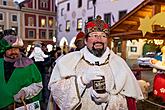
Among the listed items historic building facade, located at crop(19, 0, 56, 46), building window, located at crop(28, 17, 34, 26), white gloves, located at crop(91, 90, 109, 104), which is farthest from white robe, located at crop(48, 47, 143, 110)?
building window, located at crop(28, 17, 34, 26)

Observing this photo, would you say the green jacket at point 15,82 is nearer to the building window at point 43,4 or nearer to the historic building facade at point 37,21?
the historic building facade at point 37,21

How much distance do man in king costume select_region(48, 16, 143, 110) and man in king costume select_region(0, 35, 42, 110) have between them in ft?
3.38

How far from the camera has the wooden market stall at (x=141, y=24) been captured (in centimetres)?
578

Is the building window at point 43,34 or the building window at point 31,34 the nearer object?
the building window at point 31,34

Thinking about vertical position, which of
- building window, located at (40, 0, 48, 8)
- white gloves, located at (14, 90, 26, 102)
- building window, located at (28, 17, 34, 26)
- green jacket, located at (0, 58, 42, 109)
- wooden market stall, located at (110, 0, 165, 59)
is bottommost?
white gloves, located at (14, 90, 26, 102)

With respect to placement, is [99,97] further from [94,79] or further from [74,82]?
[74,82]

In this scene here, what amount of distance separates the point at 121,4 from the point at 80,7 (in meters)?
8.01

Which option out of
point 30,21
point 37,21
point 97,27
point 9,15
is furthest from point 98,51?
point 37,21

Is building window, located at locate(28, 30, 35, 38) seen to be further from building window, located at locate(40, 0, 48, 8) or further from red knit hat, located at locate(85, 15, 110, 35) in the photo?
red knit hat, located at locate(85, 15, 110, 35)

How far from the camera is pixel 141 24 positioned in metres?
5.88

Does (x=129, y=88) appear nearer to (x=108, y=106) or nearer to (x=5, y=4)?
(x=108, y=106)

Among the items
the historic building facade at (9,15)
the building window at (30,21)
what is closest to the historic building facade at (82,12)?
the building window at (30,21)

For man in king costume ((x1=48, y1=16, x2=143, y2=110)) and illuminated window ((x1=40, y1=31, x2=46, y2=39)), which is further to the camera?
illuminated window ((x1=40, y1=31, x2=46, y2=39))

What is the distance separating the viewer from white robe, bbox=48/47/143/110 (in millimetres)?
2250
